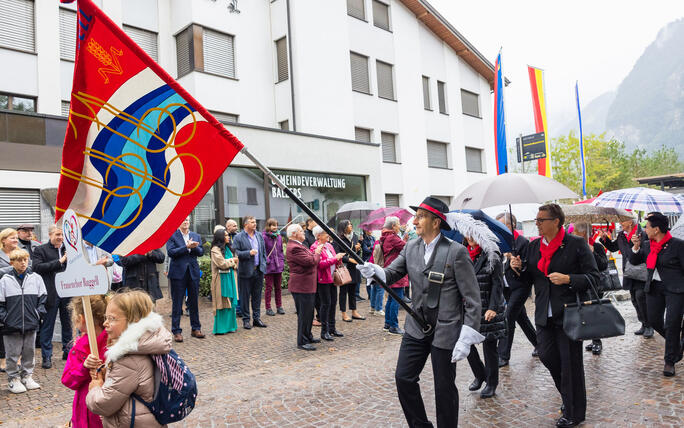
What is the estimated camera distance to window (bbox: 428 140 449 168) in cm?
2634

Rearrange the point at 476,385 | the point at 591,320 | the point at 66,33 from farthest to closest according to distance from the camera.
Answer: the point at 66,33 → the point at 476,385 → the point at 591,320

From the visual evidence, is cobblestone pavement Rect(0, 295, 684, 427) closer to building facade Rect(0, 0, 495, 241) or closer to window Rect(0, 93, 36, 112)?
building facade Rect(0, 0, 495, 241)

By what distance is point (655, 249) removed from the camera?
6.45 meters

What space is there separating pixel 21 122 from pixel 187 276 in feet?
26.5

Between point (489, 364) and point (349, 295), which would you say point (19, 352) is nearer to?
point (489, 364)

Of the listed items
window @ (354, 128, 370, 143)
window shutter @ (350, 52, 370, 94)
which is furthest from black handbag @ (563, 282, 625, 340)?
window shutter @ (350, 52, 370, 94)

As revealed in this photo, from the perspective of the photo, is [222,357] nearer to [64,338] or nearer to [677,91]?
[64,338]

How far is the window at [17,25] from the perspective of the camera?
1535 cm

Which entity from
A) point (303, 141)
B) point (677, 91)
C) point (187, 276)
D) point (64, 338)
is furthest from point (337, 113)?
point (677, 91)

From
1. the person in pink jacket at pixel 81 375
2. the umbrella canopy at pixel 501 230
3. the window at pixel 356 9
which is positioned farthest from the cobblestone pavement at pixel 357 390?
the window at pixel 356 9

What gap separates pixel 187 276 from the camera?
8.69 meters

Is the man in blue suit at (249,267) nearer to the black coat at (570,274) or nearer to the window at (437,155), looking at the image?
the black coat at (570,274)

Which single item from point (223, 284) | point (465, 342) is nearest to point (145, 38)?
point (223, 284)

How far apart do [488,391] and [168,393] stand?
12.5 feet
